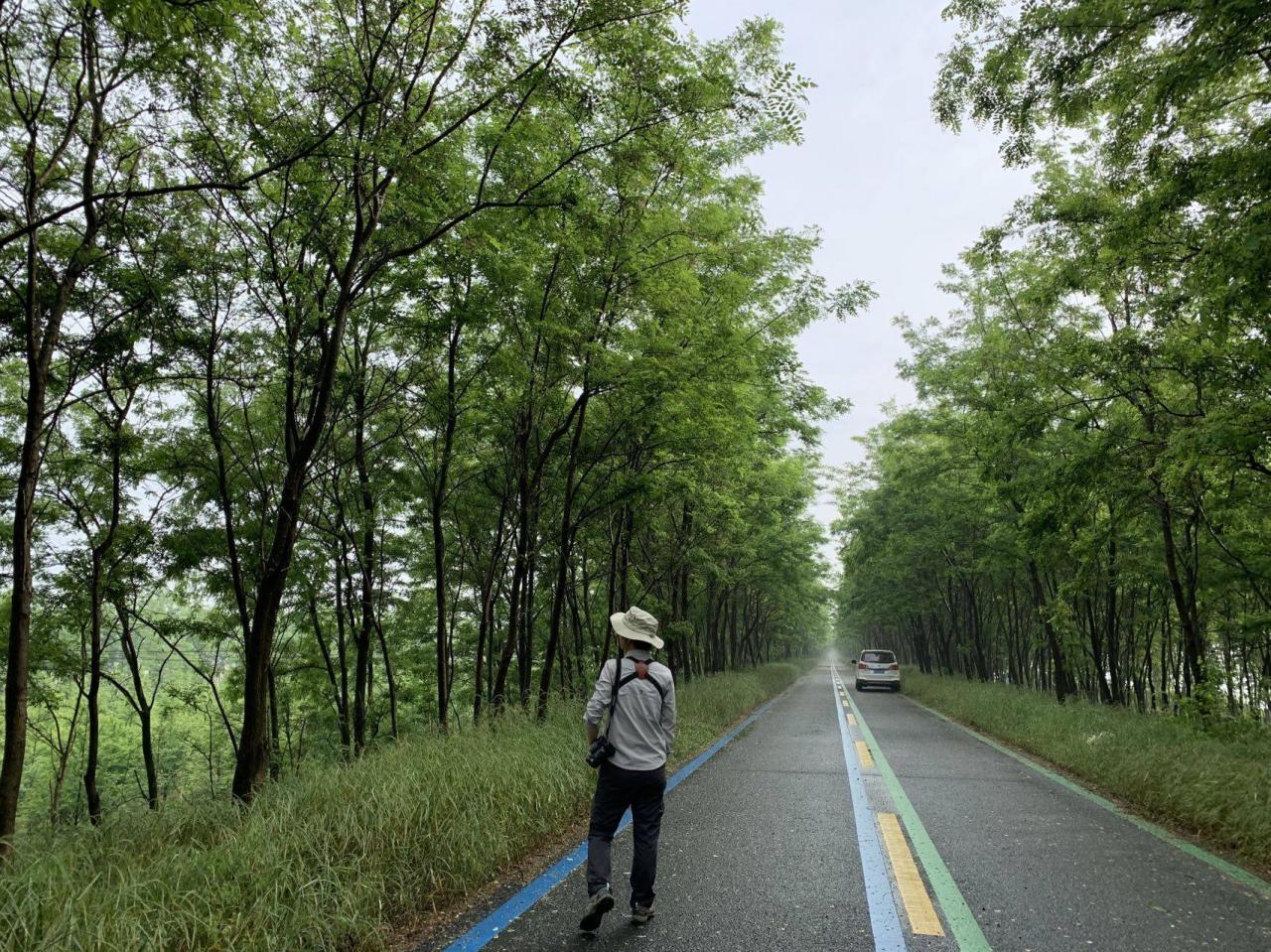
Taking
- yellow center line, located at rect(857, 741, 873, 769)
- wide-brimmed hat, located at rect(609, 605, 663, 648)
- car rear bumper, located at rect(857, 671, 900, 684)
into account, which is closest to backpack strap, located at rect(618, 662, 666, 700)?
wide-brimmed hat, located at rect(609, 605, 663, 648)

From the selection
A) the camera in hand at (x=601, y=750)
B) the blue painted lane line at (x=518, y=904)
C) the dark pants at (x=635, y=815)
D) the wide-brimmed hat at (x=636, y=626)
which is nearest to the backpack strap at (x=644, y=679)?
the wide-brimmed hat at (x=636, y=626)

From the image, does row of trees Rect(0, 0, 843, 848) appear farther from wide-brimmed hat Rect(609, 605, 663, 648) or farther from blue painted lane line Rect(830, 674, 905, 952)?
blue painted lane line Rect(830, 674, 905, 952)

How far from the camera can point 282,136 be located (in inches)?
221

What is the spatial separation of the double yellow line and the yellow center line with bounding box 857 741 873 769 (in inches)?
118

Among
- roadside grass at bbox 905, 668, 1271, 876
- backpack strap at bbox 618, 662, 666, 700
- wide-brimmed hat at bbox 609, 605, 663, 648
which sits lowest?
roadside grass at bbox 905, 668, 1271, 876

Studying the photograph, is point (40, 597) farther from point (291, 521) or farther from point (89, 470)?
point (291, 521)

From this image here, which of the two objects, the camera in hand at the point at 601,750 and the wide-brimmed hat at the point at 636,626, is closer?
the camera in hand at the point at 601,750

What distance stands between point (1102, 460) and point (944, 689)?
1389cm

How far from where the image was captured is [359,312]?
8375mm

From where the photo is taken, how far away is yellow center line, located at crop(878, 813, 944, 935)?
3732mm

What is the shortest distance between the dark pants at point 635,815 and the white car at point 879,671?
990 inches

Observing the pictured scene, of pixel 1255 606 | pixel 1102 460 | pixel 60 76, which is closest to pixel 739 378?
pixel 1102 460

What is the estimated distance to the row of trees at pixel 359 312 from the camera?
5.59 metres

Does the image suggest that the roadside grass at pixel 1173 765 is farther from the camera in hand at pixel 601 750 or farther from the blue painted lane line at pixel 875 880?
the camera in hand at pixel 601 750
